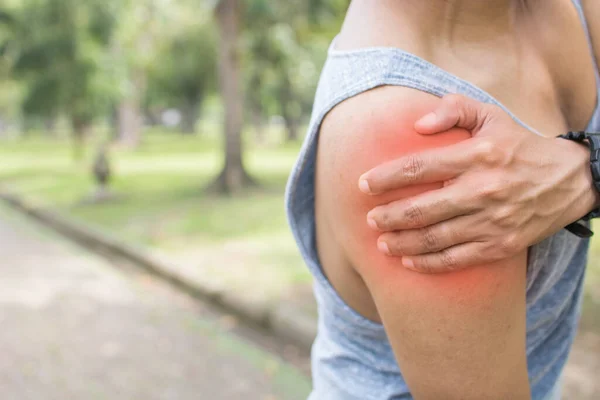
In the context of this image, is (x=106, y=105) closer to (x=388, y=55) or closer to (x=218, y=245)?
(x=218, y=245)

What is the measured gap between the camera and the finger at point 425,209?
2.76 ft

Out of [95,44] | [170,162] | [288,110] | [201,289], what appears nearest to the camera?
[201,289]

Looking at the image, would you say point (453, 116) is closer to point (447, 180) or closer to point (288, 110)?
point (447, 180)

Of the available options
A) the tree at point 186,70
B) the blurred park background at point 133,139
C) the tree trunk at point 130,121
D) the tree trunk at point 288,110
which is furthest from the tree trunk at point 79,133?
the tree trunk at point 288,110

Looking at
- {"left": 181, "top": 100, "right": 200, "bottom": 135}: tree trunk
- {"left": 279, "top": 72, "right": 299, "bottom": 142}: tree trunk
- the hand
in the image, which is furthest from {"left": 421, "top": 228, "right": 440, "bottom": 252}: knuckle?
{"left": 181, "top": 100, "right": 200, "bottom": 135}: tree trunk

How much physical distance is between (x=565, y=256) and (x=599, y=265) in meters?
5.30

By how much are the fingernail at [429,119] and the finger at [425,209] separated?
0.10 meters

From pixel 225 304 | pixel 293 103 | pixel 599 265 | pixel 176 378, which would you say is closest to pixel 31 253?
pixel 225 304

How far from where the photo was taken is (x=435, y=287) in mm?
850

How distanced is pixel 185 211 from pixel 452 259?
9.13 metres

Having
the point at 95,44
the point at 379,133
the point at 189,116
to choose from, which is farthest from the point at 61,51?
the point at 189,116

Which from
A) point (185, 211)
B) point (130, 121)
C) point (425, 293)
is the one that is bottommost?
point (130, 121)

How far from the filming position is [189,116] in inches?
1774

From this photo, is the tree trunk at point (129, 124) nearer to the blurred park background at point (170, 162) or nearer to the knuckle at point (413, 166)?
the blurred park background at point (170, 162)
